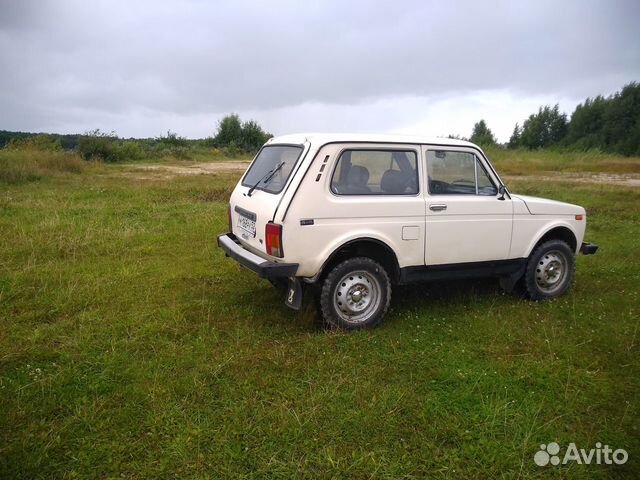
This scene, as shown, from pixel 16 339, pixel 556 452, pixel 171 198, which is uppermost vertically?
pixel 171 198

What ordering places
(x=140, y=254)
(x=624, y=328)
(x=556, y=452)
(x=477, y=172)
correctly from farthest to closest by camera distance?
(x=140, y=254) → (x=477, y=172) → (x=624, y=328) → (x=556, y=452)

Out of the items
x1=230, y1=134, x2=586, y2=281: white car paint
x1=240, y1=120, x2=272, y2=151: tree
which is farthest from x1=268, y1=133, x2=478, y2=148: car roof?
x1=240, y1=120, x2=272, y2=151: tree

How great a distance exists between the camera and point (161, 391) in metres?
3.35

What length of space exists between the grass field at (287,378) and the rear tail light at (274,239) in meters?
0.83

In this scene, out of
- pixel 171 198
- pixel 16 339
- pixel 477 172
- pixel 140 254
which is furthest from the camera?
pixel 171 198

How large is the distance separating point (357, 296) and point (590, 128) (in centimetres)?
7348

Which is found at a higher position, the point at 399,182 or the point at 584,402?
the point at 399,182

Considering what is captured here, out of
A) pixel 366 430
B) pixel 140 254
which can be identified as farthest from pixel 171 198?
pixel 366 430

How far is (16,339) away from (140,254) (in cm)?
290

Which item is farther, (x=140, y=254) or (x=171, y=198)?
(x=171, y=198)

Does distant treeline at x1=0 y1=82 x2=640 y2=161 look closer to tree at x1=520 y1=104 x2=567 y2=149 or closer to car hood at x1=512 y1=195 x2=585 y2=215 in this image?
tree at x1=520 y1=104 x2=567 y2=149

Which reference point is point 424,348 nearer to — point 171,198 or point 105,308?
point 105,308

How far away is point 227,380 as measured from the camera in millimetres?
3535

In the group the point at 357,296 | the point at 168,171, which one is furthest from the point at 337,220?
the point at 168,171
